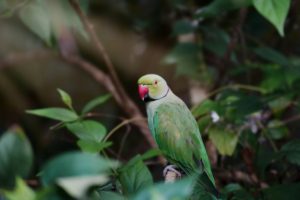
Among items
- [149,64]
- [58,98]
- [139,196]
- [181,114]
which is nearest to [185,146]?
[181,114]

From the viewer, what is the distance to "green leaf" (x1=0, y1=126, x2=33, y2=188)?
0.57 m

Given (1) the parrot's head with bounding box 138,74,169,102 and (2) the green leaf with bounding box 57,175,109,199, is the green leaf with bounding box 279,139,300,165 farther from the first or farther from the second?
(2) the green leaf with bounding box 57,175,109,199

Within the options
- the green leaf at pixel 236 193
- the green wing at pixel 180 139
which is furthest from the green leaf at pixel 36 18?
the green leaf at pixel 236 193

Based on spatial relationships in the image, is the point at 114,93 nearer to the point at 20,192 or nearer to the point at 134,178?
the point at 134,178

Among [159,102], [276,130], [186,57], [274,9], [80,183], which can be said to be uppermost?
[80,183]

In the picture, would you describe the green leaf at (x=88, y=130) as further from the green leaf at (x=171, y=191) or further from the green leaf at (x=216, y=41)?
the green leaf at (x=216, y=41)

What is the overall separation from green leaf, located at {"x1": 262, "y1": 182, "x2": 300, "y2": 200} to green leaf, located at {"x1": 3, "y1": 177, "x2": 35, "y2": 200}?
0.79 meters

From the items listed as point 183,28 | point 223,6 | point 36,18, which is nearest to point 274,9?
point 223,6

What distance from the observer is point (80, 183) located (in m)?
0.51

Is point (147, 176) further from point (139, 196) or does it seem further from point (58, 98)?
point (58, 98)

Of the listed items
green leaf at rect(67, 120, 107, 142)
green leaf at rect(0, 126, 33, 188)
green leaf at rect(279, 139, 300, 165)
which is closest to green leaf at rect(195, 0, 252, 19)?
green leaf at rect(279, 139, 300, 165)

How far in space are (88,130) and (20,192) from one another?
69 centimetres

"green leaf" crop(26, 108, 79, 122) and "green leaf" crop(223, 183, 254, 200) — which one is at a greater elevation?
"green leaf" crop(26, 108, 79, 122)

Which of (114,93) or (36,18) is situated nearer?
(36,18)
